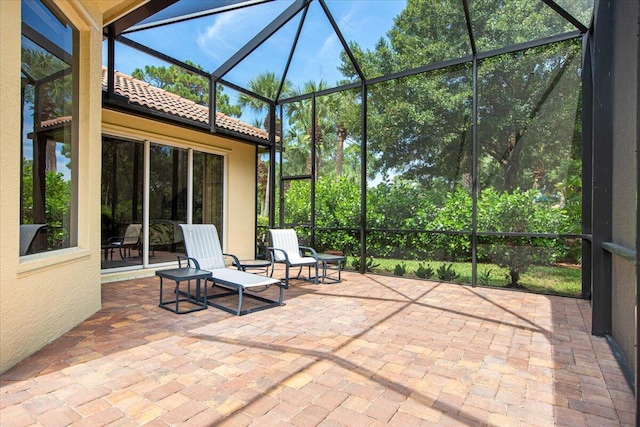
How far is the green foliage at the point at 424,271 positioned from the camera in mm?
6928

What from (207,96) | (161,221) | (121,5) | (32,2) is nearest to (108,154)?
(161,221)

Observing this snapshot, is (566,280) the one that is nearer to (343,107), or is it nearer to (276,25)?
(343,107)

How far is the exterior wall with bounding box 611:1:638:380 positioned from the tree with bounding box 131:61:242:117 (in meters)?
6.36

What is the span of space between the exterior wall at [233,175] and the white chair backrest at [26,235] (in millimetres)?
3458

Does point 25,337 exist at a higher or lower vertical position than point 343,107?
lower

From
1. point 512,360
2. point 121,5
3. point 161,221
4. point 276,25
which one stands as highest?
point 276,25

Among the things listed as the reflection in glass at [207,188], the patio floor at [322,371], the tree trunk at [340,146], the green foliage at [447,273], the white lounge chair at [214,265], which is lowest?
the patio floor at [322,371]

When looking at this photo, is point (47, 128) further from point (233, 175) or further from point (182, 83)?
point (233, 175)

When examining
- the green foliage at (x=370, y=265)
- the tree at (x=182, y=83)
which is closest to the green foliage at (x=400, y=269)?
the green foliage at (x=370, y=265)

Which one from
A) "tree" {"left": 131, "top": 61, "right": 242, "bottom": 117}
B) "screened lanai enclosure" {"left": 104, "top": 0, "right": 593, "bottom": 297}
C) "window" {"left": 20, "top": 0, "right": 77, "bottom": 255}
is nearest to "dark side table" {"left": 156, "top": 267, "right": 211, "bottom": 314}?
"window" {"left": 20, "top": 0, "right": 77, "bottom": 255}

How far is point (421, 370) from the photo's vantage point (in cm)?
283

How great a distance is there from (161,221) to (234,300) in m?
2.99

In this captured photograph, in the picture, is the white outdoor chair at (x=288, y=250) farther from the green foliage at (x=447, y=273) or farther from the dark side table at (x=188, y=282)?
the green foliage at (x=447, y=273)

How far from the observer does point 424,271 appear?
7.00 meters
